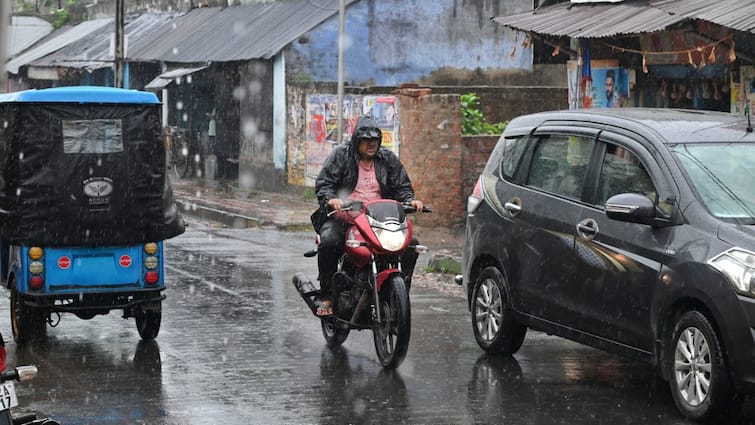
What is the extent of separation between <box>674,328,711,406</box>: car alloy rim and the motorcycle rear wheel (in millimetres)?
3018

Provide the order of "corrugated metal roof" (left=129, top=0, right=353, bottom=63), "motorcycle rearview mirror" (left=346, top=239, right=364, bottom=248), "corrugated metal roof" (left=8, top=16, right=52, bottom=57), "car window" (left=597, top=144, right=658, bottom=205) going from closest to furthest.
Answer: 1. "car window" (left=597, top=144, right=658, bottom=205)
2. "motorcycle rearview mirror" (left=346, top=239, right=364, bottom=248)
3. "corrugated metal roof" (left=129, top=0, right=353, bottom=63)
4. "corrugated metal roof" (left=8, top=16, right=52, bottom=57)

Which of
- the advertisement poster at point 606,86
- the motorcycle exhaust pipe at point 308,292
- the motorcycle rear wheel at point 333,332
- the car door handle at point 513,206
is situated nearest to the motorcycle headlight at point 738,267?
the car door handle at point 513,206

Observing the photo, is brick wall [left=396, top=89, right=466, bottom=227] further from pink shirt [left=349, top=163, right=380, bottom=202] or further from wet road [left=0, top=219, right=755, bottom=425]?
pink shirt [left=349, top=163, right=380, bottom=202]

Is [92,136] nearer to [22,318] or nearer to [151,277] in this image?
[151,277]

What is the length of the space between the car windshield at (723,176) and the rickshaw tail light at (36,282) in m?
5.00

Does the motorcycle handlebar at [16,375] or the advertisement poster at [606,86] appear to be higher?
the advertisement poster at [606,86]

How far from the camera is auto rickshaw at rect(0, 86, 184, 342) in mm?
10336

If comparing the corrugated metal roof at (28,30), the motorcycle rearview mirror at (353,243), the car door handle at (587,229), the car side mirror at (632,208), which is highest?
the corrugated metal roof at (28,30)

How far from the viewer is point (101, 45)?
41.7 meters

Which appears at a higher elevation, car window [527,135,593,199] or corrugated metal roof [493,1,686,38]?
corrugated metal roof [493,1,686,38]

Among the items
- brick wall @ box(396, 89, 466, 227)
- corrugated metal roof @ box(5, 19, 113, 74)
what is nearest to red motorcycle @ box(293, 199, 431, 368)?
brick wall @ box(396, 89, 466, 227)

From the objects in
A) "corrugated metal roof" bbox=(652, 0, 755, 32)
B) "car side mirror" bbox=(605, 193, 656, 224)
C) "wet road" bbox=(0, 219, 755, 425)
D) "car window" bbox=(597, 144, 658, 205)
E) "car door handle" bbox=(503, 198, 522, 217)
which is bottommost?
"wet road" bbox=(0, 219, 755, 425)

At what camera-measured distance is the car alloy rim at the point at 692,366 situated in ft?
25.3

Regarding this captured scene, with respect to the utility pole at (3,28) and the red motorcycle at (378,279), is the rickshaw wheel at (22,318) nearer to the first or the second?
the red motorcycle at (378,279)
